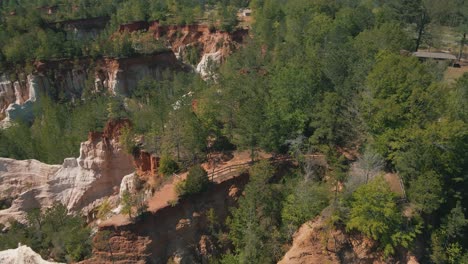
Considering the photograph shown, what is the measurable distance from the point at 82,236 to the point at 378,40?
37.2 metres

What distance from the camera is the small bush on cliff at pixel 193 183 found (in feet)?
109

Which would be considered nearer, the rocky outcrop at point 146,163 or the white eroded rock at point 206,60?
the rocky outcrop at point 146,163

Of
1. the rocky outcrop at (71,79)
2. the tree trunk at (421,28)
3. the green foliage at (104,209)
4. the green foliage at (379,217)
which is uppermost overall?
the tree trunk at (421,28)

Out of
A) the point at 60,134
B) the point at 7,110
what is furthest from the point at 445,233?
the point at 7,110

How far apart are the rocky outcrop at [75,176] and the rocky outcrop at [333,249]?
20.7 meters

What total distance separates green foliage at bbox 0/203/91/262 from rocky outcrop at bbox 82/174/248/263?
126 inches

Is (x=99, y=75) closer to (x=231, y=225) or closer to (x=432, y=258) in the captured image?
(x=231, y=225)

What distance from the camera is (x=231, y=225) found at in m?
33.8

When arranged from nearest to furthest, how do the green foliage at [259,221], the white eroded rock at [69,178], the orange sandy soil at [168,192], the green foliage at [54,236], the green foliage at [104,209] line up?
the green foliage at [259,221]
the orange sandy soil at [168,192]
the green foliage at [54,236]
the green foliage at [104,209]
the white eroded rock at [69,178]

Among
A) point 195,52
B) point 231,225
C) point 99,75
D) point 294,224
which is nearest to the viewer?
point 294,224

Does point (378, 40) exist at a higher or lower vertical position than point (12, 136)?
higher

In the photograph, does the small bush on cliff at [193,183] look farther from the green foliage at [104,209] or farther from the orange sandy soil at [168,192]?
the green foliage at [104,209]

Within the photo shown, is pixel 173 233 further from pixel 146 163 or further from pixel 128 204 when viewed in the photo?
pixel 146 163

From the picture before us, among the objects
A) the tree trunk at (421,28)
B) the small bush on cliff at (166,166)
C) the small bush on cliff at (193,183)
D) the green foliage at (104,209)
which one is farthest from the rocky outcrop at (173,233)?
the tree trunk at (421,28)
